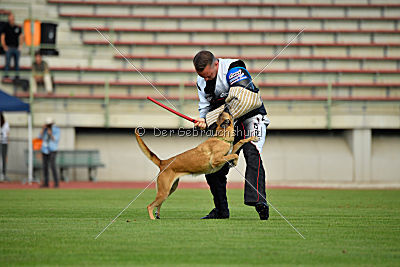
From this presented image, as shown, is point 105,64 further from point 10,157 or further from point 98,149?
point 10,157

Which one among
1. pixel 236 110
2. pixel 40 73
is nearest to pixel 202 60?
pixel 236 110

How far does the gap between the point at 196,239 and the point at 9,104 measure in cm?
1148

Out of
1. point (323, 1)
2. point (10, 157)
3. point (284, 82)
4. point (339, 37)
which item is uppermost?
point (323, 1)

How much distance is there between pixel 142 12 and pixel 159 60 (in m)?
2.66

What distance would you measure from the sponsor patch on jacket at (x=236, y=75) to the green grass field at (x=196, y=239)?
1620 millimetres

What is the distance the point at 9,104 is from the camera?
52.3 feet

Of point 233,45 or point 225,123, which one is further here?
point 233,45

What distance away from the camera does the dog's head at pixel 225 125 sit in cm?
716

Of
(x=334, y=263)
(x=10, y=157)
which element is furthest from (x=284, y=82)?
(x=334, y=263)

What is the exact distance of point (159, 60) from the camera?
22.7 metres

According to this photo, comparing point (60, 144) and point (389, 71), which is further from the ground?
point (389, 71)

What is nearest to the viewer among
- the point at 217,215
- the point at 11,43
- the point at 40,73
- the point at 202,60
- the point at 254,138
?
the point at 202,60

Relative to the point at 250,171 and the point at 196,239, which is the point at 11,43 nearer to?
the point at 250,171

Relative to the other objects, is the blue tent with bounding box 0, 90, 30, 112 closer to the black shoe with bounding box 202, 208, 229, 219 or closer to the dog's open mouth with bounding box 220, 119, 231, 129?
the black shoe with bounding box 202, 208, 229, 219
